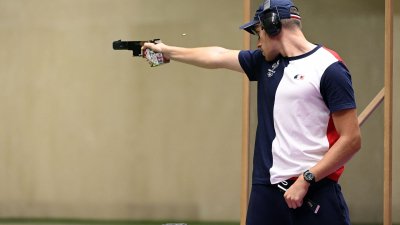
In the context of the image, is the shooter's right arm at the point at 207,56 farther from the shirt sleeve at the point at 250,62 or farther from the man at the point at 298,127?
the man at the point at 298,127

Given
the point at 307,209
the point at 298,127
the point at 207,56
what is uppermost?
the point at 207,56

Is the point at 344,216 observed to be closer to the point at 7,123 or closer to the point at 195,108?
the point at 195,108

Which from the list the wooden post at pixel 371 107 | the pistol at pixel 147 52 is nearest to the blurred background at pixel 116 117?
the wooden post at pixel 371 107

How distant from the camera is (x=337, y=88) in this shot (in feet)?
7.52

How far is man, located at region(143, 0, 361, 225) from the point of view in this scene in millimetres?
2299

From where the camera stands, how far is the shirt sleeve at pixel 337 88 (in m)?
2.29

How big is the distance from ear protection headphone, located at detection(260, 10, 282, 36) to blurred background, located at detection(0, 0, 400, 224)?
288cm

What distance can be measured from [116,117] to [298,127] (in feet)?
Result: 10.9

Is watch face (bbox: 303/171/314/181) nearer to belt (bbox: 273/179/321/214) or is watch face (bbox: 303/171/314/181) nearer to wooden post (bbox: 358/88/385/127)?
belt (bbox: 273/179/321/214)

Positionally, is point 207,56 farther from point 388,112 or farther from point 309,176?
point 388,112

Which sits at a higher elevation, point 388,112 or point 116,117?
point 388,112

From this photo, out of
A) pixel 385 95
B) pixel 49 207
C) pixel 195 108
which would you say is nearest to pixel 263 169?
pixel 385 95

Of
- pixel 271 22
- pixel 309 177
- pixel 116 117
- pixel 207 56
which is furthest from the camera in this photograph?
pixel 116 117

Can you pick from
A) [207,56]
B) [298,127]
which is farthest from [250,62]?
[298,127]
